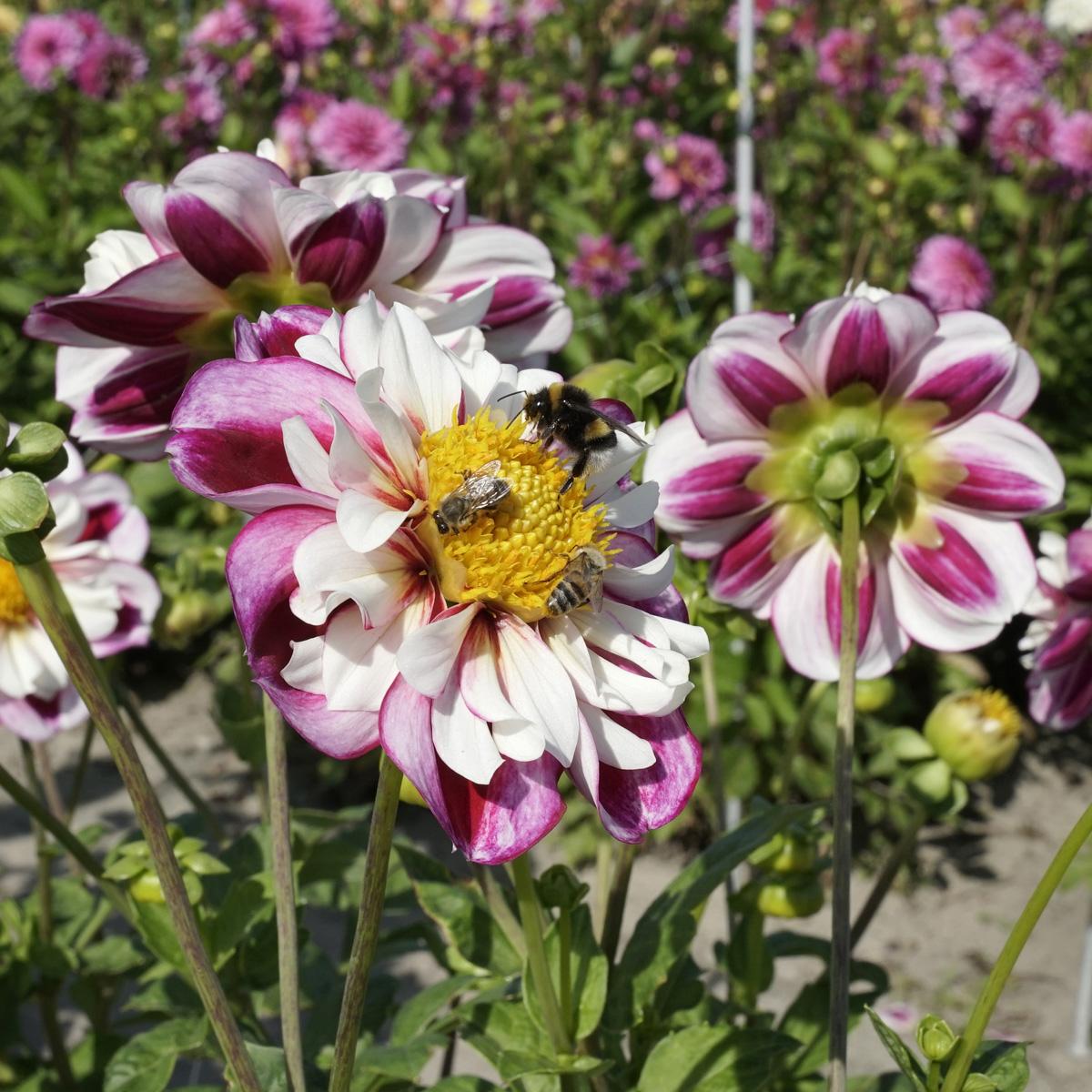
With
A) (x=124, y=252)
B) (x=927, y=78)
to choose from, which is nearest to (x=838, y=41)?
(x=927, y=78)

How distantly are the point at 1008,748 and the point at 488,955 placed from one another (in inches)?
20.5

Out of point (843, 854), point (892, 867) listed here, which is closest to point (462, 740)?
point (843, 854)

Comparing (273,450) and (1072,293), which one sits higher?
(273,450)

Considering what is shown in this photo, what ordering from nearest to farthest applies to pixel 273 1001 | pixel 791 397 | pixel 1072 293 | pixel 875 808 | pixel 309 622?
pixel 309 622
pixel 791 397
pixel 273 1001
pixel 875 808
pixel 1072 293

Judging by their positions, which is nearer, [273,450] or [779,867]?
[273,450]

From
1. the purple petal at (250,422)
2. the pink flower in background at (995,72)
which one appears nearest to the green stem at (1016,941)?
the purple petal at (250,422)

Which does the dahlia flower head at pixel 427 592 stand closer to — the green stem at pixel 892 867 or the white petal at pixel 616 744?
the white petal at pixel 616 744

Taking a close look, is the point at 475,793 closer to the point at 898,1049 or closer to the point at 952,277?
the point at 898,1049

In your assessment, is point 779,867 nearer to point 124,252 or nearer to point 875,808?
point 124,252

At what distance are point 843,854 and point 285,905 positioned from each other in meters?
0.36

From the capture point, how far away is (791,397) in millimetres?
1072

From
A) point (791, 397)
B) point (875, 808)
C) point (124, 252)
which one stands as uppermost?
point (124, 252)

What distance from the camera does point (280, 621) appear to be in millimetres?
680

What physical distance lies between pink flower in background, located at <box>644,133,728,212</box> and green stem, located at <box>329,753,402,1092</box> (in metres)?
2.66
